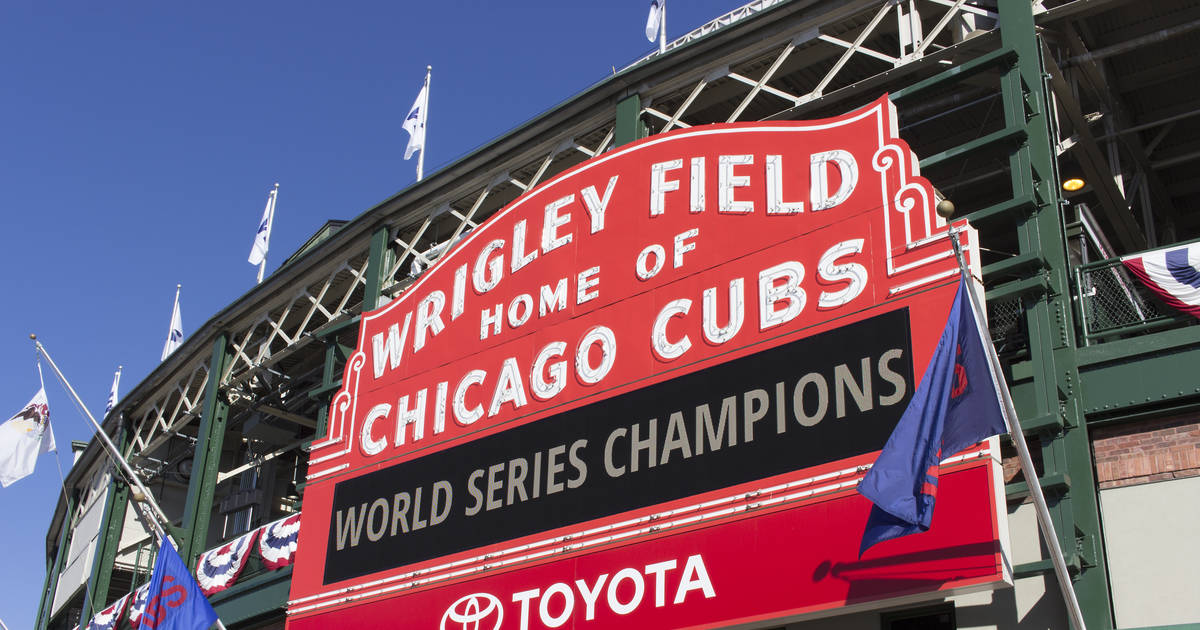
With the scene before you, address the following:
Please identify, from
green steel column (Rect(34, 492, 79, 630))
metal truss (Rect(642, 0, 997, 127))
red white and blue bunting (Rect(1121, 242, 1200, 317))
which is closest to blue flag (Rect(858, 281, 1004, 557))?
red white and blue bunting (Rect(1121, 242, 1200, 317))

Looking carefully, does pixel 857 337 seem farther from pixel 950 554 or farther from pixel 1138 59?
pixel 1138 59

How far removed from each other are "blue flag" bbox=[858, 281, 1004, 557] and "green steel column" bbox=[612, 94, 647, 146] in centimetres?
961

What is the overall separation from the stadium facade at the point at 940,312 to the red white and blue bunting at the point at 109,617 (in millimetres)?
274

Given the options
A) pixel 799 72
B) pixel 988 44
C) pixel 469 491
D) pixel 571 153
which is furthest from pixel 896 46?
pixel 469 491

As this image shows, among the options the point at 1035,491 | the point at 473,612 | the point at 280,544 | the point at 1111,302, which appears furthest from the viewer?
the point at 280,544

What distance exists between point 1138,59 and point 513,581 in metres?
14.5

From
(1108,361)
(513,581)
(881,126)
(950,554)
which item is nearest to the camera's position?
(950,554)

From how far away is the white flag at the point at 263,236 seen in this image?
108 feet

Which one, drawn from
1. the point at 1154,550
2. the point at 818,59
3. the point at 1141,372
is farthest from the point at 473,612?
the point at 818,59

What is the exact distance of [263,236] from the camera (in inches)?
1313

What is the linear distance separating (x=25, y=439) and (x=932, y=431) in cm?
1745

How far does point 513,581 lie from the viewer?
15.7 metres

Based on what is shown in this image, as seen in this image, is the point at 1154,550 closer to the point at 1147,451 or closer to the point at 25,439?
the point at 1147,451

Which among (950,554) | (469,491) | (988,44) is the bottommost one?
(950,554)
